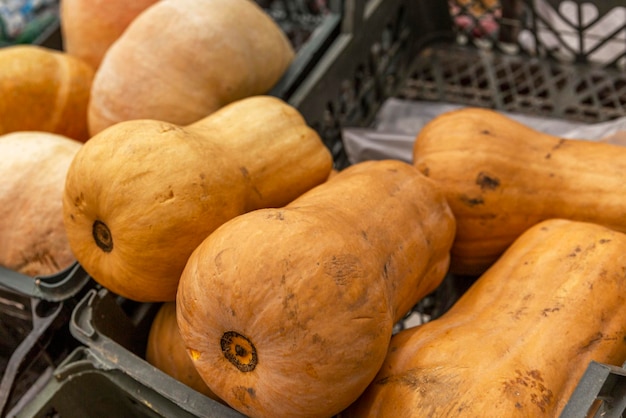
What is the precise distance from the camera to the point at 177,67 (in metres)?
1.11

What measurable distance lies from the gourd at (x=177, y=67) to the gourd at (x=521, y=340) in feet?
1.82

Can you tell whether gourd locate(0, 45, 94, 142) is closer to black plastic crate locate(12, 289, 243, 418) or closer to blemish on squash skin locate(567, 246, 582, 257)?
black plastic crate locate(12, 289, 243, 418)

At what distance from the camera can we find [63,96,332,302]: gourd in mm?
785

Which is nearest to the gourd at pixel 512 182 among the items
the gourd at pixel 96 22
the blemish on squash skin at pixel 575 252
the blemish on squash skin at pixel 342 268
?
the blemish on squash skin at pixel 575 252

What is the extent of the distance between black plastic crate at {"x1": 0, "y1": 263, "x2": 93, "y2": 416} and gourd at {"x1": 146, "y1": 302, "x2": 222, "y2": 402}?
0.13m

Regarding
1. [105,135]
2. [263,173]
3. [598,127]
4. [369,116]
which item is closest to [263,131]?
[263,173]

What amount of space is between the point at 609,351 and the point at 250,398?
0.45 metres

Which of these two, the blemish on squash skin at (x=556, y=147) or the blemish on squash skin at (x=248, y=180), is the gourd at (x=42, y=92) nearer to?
the blemish on squash skin at (x=248, y=180)

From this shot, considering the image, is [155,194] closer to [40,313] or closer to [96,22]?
[40,313]

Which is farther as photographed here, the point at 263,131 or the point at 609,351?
the point at 263,131

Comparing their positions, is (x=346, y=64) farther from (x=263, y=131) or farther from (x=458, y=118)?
(x=263, y=131)

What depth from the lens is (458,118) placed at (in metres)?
1.07

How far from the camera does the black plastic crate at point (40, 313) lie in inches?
34.7

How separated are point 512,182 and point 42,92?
0.92 meters
